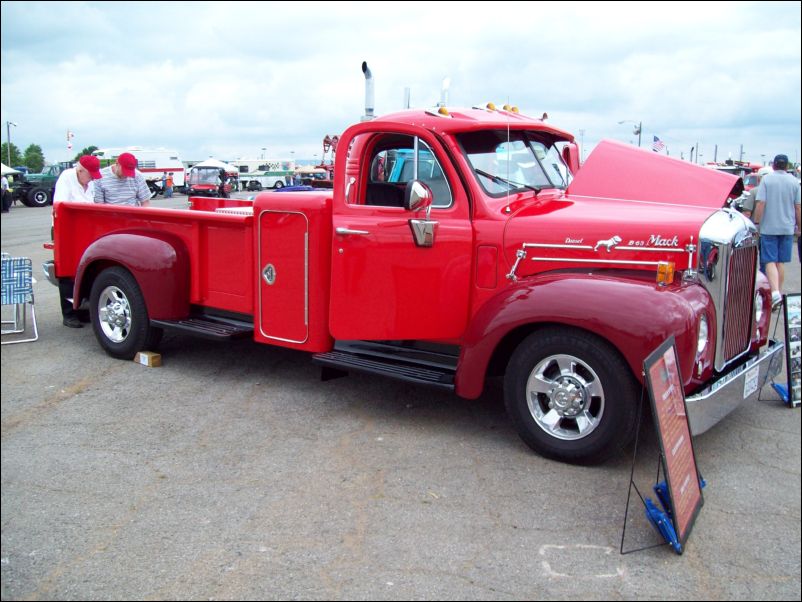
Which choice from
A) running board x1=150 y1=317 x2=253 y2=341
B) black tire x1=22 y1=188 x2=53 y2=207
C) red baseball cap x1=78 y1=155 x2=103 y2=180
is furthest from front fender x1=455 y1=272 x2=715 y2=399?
black tire x1=22 y1=188 x2=53 y2=207

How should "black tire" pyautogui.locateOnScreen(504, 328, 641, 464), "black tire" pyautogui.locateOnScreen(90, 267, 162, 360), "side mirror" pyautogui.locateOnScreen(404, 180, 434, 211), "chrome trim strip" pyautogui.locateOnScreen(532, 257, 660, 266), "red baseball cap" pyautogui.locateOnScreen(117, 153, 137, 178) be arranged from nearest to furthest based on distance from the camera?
1. "black tire" pyautogui.locateOnScreen(504, 328, 641, 464)
2. "chrome trim strip" pyautogui.locateOnScreen(532, 257, 660, 266)
3. "side mirror" pyautogui.locateOnScreen(404, 180, 434, 211)
4. "black tire" pyautogui.locateOnScreen(90, 267, 162, 360)
5. "red baseball cap" pyautogui.locateOnScreen(117, 153, 137, 178)

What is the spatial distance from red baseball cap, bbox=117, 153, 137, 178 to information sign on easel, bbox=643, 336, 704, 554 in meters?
6.25

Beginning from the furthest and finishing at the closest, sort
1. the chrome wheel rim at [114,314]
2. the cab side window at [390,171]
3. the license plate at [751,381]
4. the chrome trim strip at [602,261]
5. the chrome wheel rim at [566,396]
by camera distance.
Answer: the chrome wheel rim at [114,314]
the cab side window at [390,171]
the license plate at [751,381]
the chrome trim strip at [602,261]
the chrome wheel rim at [566,396]

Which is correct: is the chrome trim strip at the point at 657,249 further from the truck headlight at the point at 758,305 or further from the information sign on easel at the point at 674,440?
the truck headlight at the point at 758,305

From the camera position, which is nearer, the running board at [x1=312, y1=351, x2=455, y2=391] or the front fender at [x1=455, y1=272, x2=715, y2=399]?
the front fender at [x1=455, y1=272, x2=715, y2=399]

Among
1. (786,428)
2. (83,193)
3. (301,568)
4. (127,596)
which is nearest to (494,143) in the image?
(786,428)

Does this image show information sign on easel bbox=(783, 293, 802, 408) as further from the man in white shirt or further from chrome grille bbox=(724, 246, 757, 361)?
the man in white shirt

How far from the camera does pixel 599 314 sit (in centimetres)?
418

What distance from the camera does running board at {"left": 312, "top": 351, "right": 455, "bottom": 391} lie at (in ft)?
16.0

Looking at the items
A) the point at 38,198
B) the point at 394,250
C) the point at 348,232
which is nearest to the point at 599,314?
the point at 394,250

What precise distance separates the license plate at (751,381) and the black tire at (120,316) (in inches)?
186

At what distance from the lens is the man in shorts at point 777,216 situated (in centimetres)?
905

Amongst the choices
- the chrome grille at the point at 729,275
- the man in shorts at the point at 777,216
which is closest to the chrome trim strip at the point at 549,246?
the chrome grille at the point at 729,275

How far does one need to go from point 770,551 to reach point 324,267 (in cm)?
334
